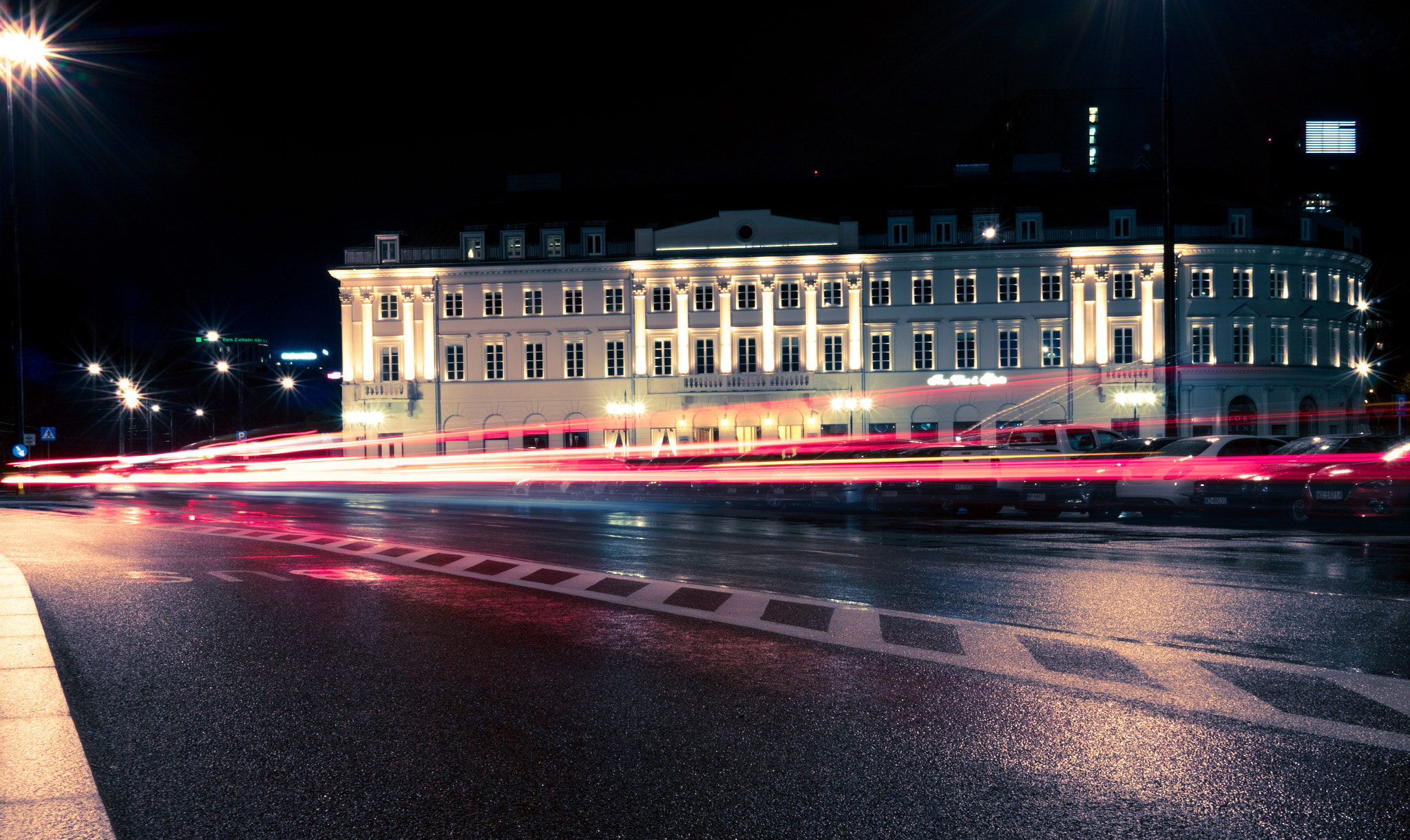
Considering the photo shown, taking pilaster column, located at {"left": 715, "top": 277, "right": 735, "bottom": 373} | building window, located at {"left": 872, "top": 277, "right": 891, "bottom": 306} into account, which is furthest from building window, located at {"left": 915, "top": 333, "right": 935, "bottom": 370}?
pilaster column, located at {"left": 715, "top": 277, "right": 735, "bottom": 373}

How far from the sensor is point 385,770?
419 centimetres

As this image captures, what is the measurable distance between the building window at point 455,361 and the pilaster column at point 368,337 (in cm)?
428

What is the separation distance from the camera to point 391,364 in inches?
2190

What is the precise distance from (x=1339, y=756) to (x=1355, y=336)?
206 ft

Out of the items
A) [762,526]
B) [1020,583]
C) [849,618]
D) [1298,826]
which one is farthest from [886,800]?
[762,526]

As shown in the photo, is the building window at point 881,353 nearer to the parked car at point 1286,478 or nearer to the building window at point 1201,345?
the building window at point 1201,345

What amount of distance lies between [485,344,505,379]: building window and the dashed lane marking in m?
46.5

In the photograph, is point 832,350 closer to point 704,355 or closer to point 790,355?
point 790,355

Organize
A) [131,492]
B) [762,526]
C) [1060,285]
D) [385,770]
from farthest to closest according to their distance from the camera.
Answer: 1. [1060,285]
2. [131,492]
3. [762,526]
4. [385,770]

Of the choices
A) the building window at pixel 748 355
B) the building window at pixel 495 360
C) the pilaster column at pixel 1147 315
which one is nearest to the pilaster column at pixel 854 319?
the building window at pixel 748 355

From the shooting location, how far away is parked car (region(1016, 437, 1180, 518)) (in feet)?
70.2

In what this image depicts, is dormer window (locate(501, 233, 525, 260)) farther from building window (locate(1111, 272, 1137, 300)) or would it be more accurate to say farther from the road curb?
the road curb

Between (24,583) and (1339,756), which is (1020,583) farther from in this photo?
(24,583)

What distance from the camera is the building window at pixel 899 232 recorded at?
53.7 m
